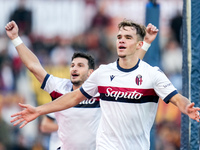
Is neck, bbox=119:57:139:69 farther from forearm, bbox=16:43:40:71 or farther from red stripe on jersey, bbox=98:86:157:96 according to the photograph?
forearm, bbox=16:43:40:71

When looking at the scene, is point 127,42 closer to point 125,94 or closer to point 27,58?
point 125,94

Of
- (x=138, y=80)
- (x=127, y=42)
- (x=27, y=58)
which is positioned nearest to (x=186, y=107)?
(x=138, y=80)

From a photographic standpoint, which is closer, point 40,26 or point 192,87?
point 192,87

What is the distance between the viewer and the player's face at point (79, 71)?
738 centimetres

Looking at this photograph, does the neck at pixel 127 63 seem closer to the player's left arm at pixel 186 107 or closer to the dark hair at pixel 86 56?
the player's left arm at pixel 186 107

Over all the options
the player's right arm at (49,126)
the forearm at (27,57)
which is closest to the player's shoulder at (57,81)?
the forearm at (27,57)

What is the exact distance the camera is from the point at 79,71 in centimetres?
746

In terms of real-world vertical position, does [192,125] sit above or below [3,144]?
above

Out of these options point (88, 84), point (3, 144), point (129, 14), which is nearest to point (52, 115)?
point (88, 84)

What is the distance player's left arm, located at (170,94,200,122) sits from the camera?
5.37m

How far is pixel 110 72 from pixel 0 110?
772cm

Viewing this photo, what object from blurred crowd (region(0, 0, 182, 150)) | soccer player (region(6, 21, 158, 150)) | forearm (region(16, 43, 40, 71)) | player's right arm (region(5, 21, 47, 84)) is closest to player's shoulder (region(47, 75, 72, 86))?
soccer player (region(6, 21, 158, 150))

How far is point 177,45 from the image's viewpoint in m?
13.8

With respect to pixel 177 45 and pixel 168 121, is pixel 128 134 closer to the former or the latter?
pixel 168 121
